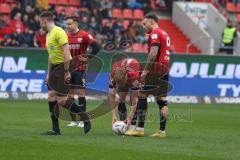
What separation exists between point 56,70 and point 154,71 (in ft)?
6.32

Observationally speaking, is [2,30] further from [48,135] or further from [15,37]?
[48,135]

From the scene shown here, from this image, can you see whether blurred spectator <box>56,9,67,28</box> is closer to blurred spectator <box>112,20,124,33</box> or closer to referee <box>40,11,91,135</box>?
blurred spectator <box>112,20,124,33</box>

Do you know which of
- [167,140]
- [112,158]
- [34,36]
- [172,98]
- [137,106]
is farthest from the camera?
[34,36]

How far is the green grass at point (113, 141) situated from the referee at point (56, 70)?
42 cm

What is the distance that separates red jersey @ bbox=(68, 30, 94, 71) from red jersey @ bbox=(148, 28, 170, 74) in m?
2.62

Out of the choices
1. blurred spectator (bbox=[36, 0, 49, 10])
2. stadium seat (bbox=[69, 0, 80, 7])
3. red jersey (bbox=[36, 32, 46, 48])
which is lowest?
red jersey (bbox=[36, 32, 46, 48])

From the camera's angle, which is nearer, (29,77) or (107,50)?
(29,77)

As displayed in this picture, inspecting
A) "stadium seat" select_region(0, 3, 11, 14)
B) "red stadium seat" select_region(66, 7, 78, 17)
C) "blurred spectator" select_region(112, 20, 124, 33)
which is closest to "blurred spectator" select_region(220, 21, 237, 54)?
"blurred spectator" select_region(112, 20, 124, 33)

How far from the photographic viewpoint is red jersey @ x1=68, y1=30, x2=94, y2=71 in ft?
53.5

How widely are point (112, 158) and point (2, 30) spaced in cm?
1883

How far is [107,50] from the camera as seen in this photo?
2750 centimetres

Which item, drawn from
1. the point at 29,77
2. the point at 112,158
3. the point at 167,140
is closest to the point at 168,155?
the point at 112,158

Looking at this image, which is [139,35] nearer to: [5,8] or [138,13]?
[138,13]

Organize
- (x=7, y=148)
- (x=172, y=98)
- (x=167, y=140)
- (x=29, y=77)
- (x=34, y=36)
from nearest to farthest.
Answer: (x=7, y=148)
(x=167, y=140)
(x=29, y=77)
(x=172, y=98)
(x=34, y=36)
